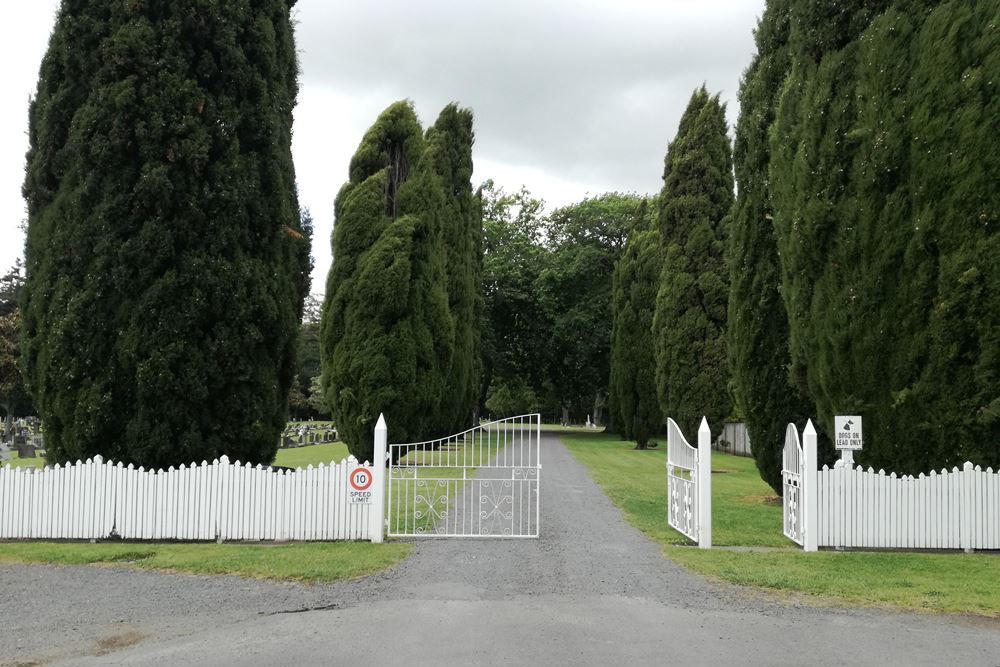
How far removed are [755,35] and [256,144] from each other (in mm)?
9661

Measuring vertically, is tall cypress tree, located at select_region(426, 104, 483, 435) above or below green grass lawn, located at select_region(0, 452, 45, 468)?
above

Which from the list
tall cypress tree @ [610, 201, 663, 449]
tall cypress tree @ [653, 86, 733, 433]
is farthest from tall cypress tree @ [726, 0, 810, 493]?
tall cypress tree @ [610, 201, 663, 449]

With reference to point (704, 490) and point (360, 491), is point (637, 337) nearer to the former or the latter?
point (704, 490)

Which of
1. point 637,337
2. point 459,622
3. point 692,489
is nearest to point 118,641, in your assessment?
point 459,622

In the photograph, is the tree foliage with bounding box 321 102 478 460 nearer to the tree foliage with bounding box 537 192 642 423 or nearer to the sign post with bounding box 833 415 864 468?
the sign post with bounding box 833 415 864 468

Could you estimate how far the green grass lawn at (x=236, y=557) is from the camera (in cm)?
793

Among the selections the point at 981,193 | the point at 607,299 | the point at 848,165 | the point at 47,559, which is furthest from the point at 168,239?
the point at 607,299

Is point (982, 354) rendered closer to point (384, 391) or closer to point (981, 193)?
point (981, 193)

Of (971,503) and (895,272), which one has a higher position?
(895,272)

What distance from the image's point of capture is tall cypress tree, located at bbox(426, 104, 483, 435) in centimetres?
2733

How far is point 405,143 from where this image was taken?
22359 mm

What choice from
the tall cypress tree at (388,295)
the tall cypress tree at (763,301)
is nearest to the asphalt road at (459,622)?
the tall cypress tree at (763,301)

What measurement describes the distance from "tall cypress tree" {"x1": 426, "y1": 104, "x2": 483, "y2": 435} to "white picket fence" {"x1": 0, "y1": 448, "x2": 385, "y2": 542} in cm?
1493

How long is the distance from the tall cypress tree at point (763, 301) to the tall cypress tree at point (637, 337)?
19.6m
